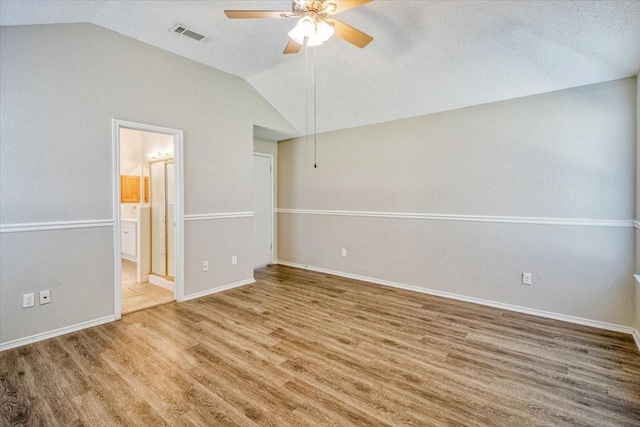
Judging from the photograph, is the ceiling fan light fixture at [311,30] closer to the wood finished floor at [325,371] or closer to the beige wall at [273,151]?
the wood finished floor at [325,371]

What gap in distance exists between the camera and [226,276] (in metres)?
4.13

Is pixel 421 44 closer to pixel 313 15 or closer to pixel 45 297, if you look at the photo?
pixel 313 15

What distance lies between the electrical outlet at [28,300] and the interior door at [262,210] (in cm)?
314

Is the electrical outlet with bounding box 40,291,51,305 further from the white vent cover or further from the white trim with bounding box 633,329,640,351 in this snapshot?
the white trim with bounding box 633,329,640,351

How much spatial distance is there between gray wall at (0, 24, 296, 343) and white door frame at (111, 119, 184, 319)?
0.17ft

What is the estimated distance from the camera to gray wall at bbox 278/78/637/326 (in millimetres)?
2883

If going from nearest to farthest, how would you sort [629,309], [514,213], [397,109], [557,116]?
[629,309] < [557,116] < [514,213] < [397,109]

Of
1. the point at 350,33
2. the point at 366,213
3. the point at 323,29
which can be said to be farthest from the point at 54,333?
the point at 366,213

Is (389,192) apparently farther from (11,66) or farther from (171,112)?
(11,66)

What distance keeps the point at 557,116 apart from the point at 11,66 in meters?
5.11

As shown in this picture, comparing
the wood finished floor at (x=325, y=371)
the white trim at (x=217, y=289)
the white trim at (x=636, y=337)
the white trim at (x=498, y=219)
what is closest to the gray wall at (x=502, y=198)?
the white trim at (x=498, y=219)

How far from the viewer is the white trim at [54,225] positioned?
2.49 metres

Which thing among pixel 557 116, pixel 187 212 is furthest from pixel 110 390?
pixel 557 116

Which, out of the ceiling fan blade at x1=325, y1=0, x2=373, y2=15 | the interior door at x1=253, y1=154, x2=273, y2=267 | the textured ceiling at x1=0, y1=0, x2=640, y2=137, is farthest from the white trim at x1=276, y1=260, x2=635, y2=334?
the ceiling fan blade at x1=325, y1=0, x2=373, y2=15
